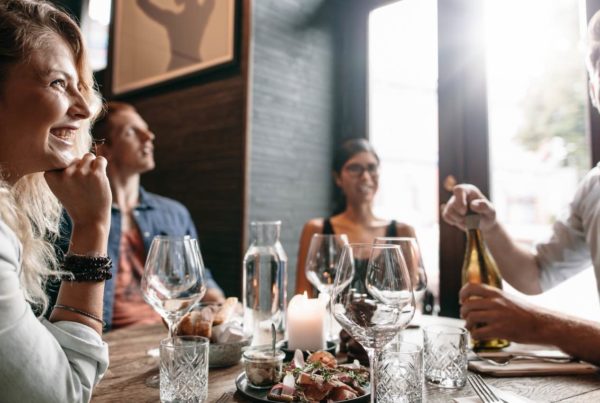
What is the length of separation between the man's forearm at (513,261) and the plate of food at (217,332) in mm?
951

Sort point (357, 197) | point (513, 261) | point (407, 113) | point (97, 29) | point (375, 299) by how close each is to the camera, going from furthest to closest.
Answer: point (97, 29) → point (407, 113) → point (357, 197) → point (513, 261) → point (375, 299)

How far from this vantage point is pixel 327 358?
888 millimetres

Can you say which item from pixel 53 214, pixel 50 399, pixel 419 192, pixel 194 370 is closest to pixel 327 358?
pixel 194 370

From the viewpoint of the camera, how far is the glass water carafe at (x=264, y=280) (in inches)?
46.8

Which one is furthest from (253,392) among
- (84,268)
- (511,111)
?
(511,111)

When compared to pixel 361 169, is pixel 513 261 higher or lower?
lower

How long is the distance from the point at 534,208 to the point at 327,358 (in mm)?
1895

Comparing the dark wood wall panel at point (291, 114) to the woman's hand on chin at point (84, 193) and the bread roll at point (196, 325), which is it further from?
the woman's hand on chin at point (84, 193)

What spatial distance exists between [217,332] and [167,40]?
103 inches

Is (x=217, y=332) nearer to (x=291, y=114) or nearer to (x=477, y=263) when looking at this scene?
(x=477, y=263)

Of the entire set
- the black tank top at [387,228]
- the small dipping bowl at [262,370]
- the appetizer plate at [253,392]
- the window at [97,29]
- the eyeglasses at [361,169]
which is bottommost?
the appetizer plate at [253,392]

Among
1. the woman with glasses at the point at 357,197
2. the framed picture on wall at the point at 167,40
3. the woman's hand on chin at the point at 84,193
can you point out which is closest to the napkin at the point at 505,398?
the woman's hand on chin at the point at 84,193

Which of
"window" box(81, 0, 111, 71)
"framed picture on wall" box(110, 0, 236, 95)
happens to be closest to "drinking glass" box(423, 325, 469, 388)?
"framed picture on wall" box(110, 0, 236, 95)

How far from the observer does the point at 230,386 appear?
88 centimetres
